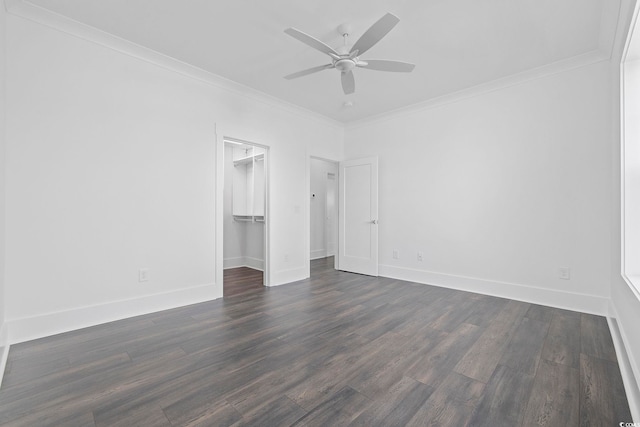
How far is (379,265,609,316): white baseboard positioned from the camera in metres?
3.14

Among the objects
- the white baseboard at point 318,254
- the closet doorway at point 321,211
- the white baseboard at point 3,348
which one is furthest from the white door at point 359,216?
the white baseboard at point 3,348

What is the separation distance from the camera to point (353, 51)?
99.2 inches

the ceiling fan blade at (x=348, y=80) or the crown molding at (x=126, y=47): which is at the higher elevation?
the crown molding at (x=126, y=47)

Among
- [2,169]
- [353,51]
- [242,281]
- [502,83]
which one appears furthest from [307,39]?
[242,281]

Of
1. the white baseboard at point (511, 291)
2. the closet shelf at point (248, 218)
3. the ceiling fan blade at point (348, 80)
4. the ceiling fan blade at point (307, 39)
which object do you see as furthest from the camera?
the closet shelf at point (248, 218)

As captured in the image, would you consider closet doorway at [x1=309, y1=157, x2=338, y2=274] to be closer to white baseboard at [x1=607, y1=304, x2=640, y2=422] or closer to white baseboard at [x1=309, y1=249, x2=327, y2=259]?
white baseboard at [x1=309, y1=249, x2=327, y2=259]

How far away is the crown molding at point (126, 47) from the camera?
95.7 inches

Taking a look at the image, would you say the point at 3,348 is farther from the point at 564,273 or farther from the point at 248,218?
the point at 564,273

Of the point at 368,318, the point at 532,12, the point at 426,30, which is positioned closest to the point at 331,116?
the point at 426,30

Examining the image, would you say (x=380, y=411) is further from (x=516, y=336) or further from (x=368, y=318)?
(x=516, y=336)

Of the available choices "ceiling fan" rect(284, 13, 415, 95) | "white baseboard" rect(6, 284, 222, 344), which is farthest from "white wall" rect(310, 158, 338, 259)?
"ceiling fan" rect(284, 13, 415, 95)

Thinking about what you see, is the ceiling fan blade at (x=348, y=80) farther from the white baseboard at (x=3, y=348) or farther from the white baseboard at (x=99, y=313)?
the white baseboard at (x=3, y=348)

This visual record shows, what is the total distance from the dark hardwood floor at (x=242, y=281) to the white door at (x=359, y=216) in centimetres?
167

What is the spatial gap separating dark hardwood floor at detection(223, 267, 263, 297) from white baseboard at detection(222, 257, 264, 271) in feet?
0.43
